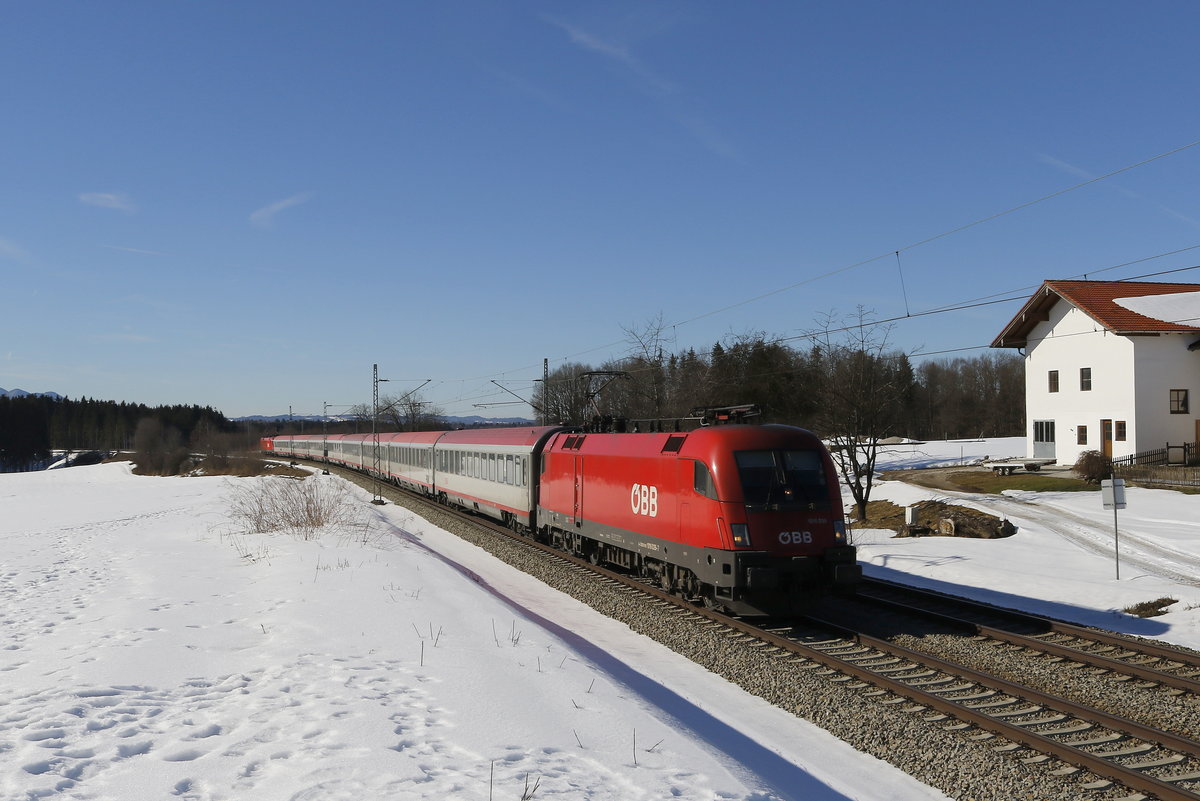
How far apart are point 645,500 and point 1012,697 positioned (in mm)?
7204

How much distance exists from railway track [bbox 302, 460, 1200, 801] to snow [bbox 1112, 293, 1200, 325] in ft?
106

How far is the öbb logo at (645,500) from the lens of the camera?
48.5 feet

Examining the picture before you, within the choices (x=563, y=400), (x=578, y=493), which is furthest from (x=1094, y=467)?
(x=563, y=400)

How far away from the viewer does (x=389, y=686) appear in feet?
26.9

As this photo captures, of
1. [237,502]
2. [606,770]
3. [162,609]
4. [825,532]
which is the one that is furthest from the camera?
[237,502]

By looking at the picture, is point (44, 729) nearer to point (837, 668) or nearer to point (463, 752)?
point (463, 752)

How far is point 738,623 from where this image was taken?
1296 centimetres

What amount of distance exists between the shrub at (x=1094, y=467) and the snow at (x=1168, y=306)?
312 inches

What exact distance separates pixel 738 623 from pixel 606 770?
694 cm

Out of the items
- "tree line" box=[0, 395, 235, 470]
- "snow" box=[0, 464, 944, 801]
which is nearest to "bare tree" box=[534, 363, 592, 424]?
"snow" box=[0, 464, 944, 801]

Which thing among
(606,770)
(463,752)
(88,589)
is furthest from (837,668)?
(88,589)

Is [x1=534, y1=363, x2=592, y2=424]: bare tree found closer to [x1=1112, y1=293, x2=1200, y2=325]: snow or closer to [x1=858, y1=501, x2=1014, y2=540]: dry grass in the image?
[x1=858, y1=501, x2=1014, y2=540]: dry grass

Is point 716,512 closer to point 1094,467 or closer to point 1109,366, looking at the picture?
point 1094,467

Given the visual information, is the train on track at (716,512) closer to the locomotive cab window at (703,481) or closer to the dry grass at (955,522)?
the locomotive cab window at (703,481)
